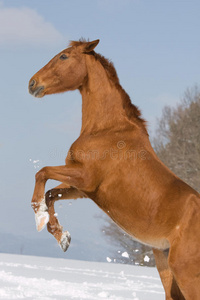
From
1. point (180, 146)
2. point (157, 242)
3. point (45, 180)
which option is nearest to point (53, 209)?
point (45, 180)

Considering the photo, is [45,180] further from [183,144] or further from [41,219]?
[183,144]

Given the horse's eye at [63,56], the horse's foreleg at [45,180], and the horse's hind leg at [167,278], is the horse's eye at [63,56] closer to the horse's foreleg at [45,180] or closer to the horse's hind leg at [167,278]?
the horse's foreleg at [45,180]

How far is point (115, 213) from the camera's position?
13.9 feet

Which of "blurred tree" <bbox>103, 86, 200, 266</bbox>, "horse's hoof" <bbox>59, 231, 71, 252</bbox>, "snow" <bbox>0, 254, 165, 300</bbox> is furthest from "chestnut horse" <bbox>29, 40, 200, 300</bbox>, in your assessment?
"blurred tree" <bbox>103, 86, 200, 266</bbox>

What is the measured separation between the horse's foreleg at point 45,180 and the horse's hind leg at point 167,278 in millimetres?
1149

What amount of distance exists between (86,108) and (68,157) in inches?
22.9

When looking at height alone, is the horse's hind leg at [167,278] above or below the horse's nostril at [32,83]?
below

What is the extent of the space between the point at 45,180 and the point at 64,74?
1.14m

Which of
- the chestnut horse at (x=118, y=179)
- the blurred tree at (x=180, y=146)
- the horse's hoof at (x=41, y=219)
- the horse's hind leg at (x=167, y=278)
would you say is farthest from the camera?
the blurred tree at (x=180, y=146)

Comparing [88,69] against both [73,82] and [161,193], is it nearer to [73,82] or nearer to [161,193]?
[73,82]

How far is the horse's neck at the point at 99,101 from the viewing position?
451cm

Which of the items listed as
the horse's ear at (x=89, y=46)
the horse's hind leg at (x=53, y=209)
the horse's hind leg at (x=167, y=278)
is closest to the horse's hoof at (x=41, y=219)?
the horse's hind leg at (x=53, y=209)

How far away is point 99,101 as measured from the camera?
4547mm

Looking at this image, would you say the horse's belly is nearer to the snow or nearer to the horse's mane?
the horse's mane
